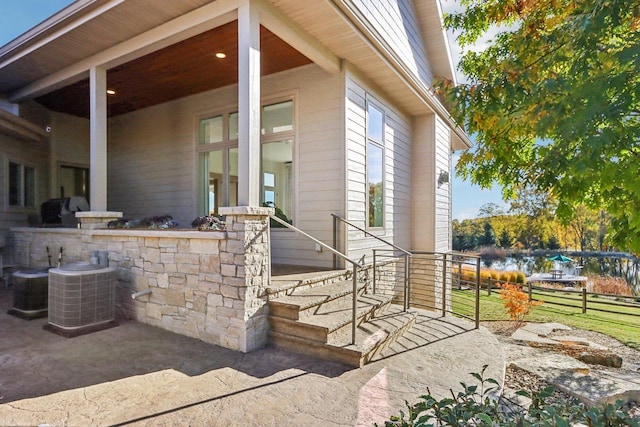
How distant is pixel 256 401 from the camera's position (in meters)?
2.72

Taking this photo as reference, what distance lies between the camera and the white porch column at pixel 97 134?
542cm

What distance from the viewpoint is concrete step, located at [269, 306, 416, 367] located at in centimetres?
339

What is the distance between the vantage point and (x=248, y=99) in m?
3.87

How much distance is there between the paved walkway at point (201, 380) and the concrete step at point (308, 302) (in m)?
0.42

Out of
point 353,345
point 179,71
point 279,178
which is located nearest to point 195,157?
point 179,71

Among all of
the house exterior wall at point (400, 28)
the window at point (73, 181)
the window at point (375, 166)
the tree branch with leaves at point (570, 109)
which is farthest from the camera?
the window at point (73, 181)

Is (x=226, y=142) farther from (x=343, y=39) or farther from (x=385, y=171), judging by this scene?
(x=385, y=171)

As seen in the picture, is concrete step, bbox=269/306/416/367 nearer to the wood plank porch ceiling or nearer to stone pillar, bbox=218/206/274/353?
stone pillar, bbox=218/206/274/353

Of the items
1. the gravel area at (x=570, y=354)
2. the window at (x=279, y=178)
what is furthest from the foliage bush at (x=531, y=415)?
the window at (x=279, y=178)

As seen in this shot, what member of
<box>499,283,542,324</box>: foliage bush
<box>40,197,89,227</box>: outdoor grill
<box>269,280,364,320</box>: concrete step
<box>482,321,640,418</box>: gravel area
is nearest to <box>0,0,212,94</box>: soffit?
<box>40,197,89,227</box>: outdoor grill

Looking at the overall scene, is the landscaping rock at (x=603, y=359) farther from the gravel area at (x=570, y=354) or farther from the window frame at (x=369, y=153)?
the window frame at (x=369, y=153)

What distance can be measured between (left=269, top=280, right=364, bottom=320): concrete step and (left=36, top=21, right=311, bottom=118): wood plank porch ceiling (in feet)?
11.6

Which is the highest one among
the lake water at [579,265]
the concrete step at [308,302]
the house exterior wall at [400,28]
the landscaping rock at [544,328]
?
the house exterior wall at [400,28]

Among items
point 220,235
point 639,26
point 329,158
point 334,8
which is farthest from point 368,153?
point 639,26
